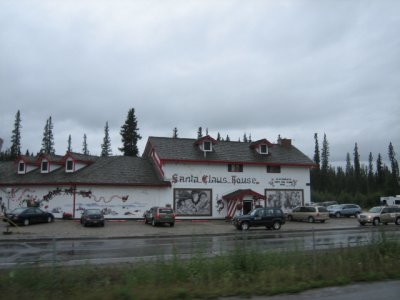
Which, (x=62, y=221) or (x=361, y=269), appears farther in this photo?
(x=62, y=221)

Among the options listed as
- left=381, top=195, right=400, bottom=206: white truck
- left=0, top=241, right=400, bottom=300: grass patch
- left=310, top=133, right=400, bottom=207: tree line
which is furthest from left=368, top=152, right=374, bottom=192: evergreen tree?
left=0, top=241, right=400, bottom=300: grass patch

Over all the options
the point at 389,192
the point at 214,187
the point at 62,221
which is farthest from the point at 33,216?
the point at 389,192

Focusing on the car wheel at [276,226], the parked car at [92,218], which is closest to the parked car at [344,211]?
the car wheel at [276,226]

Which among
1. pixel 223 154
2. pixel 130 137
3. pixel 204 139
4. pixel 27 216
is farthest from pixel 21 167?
pixel 130 137

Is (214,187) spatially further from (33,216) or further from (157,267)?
(157,267)

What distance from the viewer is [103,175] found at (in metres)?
42.6

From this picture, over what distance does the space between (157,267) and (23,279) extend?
3021 millimetres

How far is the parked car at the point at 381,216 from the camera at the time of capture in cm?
3897

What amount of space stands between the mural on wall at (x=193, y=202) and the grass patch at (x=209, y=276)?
31.1m

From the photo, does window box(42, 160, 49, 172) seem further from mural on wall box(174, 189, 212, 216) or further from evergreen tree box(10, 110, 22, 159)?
evergreen tree box(10, 110, 22, 159)

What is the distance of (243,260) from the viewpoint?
11.1 meters

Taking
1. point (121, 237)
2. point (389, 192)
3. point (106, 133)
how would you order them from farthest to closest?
point (106, 133) → point (389, 192) → point (121, 237)

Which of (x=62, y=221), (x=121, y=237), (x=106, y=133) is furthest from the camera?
(x=106, y=133)

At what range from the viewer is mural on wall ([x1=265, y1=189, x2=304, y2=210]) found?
4681 centimetres
